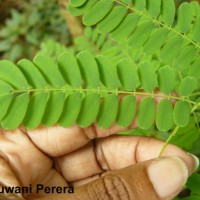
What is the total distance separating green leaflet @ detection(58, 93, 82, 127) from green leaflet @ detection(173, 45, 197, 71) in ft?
1.14

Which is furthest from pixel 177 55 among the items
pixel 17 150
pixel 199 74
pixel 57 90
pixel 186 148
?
pixel 17 150

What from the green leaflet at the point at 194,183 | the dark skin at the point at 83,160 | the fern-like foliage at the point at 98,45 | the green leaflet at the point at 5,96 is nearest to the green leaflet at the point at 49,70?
the green leaflet at the point at 5,96

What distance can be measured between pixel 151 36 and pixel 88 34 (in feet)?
4.35

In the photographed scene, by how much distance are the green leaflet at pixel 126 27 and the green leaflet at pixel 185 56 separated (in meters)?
0.18

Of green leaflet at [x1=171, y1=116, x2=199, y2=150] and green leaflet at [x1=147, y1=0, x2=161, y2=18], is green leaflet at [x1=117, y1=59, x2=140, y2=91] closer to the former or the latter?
green leaflet at [x1=147, y1=0, x2=161, y2=18]

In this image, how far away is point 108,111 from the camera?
130 cm

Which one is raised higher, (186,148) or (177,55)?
(177,55)

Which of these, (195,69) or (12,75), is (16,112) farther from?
(195,69)

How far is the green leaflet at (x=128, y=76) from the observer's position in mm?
1312

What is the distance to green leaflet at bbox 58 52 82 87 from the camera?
126cm

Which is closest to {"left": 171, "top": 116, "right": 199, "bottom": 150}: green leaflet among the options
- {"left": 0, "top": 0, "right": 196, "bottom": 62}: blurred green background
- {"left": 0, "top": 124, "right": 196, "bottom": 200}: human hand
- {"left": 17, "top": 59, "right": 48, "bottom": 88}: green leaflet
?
{"left": 0, "top": 124, "right": 196, "bottom": 200}: human hand

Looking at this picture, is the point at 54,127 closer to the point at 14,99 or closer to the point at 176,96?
the point at 14,99

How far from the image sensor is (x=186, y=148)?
5.71 feet

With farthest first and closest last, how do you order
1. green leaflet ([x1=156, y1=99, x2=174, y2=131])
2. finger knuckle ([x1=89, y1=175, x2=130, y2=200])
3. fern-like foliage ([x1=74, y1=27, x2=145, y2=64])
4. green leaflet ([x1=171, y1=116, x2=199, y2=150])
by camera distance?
fern-like foliage ([x1=74, y1=27, x2=145, y2=64]), green leaflet ([x1=171, y1=116, x2=199, y2=150]), green leaflet ([x1=156, y1=99, x2=174, y2=131]), finger knuckle ([x1=89, y1=175, x2=130, y2=200])
